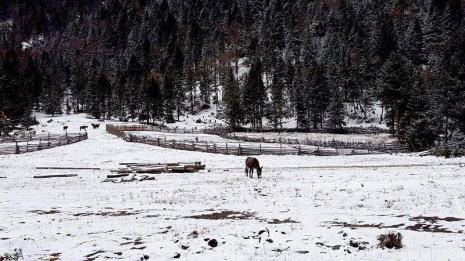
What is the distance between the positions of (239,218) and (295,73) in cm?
11393

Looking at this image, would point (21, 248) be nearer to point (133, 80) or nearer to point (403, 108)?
point (403, 108)

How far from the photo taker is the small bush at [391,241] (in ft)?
34.0

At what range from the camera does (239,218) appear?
49.1 ft

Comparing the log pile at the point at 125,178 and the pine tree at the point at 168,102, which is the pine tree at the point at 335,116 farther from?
the log pile at the point at 125,178

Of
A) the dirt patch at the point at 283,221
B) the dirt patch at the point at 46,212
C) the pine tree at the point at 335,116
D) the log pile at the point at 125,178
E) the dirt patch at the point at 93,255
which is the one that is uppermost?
the pine tree at the point at 335,116

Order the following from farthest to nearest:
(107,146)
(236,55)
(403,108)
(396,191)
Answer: (236,55), (403,108), (107,146), (396,191)

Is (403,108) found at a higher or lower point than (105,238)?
higher

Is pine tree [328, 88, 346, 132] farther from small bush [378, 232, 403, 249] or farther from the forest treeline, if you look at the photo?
small bush [378, 232, 403, 249]

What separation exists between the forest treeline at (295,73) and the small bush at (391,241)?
48806 millimetres

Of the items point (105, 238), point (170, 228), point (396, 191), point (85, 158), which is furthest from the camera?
point (85, 158)

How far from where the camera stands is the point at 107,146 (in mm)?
60250

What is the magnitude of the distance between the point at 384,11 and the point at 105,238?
178874 millimetres

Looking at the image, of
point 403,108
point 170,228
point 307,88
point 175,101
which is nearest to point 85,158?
point 170,228

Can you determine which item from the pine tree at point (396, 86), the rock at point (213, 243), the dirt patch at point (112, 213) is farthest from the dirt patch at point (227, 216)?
the pine tree at point (396, 86)
